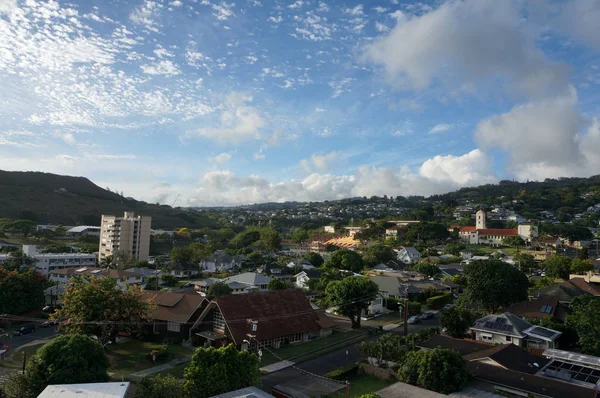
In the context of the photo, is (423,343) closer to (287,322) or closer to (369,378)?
(369,378)

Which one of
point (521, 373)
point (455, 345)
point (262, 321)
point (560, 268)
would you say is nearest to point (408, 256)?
point (560, 268)

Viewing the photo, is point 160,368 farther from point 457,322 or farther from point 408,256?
point 408,256

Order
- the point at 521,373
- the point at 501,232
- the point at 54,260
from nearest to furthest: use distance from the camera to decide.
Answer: the point at 521,373 → the point at 54,260 → the point at 501,232

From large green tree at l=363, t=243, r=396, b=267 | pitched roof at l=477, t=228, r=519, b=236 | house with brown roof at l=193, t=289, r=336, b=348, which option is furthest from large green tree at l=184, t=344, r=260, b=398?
pitched roof at l=477, t=228, r=519, b=236

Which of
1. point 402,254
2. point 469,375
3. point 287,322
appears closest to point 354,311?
point 287,322

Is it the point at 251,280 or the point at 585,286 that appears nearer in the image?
the point at 585,286

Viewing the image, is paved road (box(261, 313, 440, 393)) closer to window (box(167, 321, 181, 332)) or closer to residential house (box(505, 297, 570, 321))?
window (box(167, 321, 181, 332))
